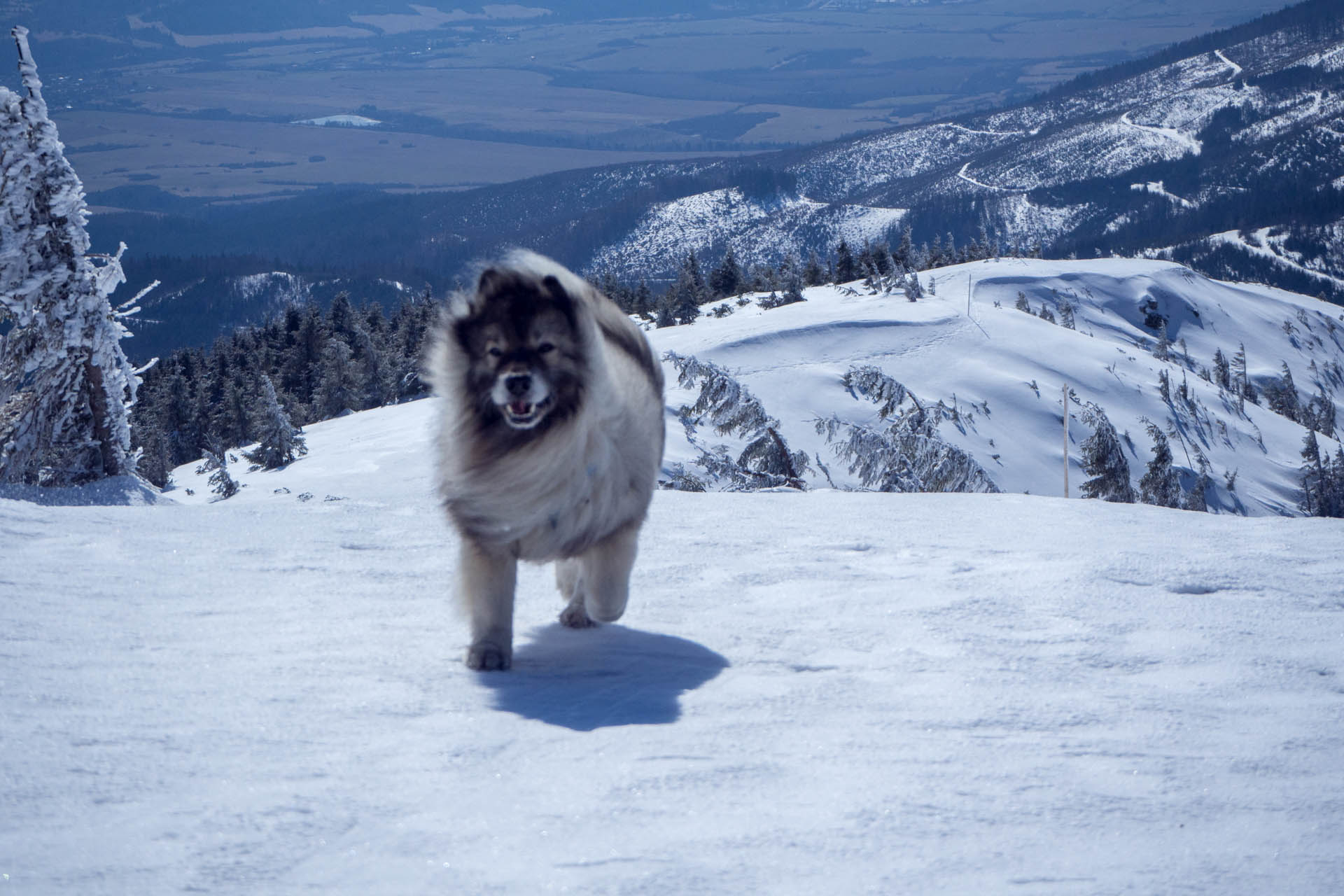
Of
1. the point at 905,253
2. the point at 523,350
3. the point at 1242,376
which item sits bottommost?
the point at 1242,376

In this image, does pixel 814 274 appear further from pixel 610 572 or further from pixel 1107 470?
pixel 610 572

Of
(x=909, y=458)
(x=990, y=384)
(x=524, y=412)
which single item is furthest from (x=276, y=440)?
(x=524, y=412)

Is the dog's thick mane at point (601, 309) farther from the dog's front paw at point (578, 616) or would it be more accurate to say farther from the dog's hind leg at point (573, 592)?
the dog's front paw at point (578, 616)

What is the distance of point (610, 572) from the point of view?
177 inches

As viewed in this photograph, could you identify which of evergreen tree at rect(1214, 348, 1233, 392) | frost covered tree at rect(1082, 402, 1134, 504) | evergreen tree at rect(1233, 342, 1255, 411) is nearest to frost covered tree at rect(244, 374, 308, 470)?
frost covered tree at rect(1082, 402, 1134, 504)

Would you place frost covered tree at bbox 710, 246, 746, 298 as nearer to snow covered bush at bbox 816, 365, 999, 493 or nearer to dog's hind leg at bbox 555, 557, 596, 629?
snow covered bush at bbox 816, 365, 999, 493

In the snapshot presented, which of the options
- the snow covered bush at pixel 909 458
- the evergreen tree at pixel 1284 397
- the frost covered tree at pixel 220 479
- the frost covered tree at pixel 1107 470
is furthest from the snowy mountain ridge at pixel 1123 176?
the frost covered tree at pixel 1107 470

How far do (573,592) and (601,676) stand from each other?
3.45 feet

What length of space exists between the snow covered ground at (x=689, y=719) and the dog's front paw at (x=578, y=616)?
0.67ft

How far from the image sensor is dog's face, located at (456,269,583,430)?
157 inches

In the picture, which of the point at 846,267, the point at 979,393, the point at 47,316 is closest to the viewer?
the point at 47,316

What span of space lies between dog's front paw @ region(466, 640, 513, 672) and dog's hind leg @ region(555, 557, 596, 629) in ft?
2.18

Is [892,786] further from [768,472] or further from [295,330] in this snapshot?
[295,330]

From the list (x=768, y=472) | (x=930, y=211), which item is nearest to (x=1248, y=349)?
(x=768, y=472)
